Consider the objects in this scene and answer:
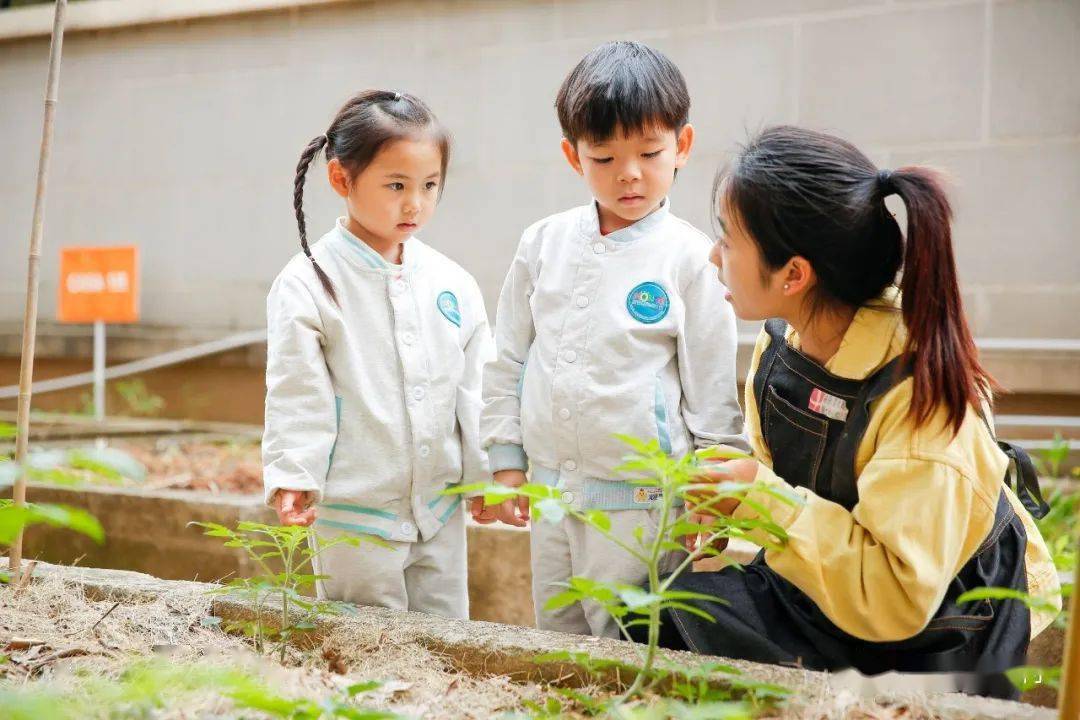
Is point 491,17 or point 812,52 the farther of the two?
point 491,17

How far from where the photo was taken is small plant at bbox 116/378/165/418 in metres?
5.48

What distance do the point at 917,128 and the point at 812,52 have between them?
513 millimetres

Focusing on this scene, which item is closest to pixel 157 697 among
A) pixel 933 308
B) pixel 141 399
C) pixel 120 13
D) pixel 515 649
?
pixel 515 649

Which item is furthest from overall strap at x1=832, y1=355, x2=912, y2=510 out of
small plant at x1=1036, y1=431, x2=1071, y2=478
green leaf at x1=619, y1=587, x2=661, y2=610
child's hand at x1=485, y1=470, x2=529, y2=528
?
small plant at x1=1036, y1=431, x2=1071, y2=478

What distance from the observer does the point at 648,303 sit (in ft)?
6.47

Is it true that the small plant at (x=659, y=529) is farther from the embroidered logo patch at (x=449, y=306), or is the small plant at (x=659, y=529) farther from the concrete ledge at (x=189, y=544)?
the concrete ledge at (x=189, y=544)

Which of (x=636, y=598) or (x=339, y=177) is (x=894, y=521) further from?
(x=339, y=177)

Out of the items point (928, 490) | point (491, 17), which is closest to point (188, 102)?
point (491, 17)

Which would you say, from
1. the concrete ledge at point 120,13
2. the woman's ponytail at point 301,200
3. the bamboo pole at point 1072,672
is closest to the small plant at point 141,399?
the concrete ledge at point 120,13

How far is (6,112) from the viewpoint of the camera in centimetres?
573

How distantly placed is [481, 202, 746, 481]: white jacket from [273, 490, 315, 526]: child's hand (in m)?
0.39

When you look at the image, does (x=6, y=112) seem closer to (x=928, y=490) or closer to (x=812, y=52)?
(x=812, y=52)

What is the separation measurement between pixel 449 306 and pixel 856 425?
98 cm

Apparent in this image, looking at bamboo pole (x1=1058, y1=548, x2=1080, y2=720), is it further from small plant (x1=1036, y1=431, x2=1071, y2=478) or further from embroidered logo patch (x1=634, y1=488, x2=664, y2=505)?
small plant (x1=1036, y1=431, x2=1071, y2=478)
